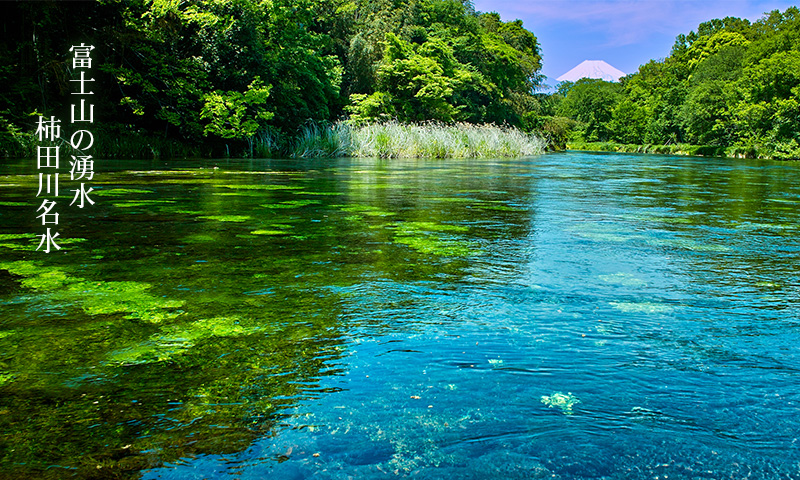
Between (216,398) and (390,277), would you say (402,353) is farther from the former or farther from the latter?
(390,277)

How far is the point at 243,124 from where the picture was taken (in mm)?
17781

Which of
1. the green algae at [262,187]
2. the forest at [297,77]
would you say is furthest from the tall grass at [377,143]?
the green algae at [262,187]

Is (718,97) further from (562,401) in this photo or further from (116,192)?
(562,401)

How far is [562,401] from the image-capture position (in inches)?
59.6

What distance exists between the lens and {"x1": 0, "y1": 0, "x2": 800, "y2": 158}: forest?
53.8 ft

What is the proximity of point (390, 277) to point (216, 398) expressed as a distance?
144 centimetres

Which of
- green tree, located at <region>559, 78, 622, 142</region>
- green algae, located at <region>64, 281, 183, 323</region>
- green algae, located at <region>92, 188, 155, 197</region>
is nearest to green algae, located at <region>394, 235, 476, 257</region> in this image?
green algae, located at <region>64, 281, 183, 323</region>

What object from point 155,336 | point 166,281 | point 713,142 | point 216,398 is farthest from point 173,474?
point 713,142

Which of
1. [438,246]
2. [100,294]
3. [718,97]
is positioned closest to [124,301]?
[100,294]

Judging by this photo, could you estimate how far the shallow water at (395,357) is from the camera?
1.25 m

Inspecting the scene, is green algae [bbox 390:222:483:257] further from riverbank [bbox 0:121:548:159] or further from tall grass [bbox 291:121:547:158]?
tall grass [bbox 291:121:547:158]

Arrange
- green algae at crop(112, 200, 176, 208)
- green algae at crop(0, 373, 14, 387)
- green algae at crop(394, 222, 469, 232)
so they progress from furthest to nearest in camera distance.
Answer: green algae at crop(112, 200, 176, 208), green algae at crop(394, 222, 469, 232), green algae at crop(0, 373, 14, 387)

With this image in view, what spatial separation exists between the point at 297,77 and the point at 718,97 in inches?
1386

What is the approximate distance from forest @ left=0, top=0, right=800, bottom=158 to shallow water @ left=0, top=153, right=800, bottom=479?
47.2 feet
